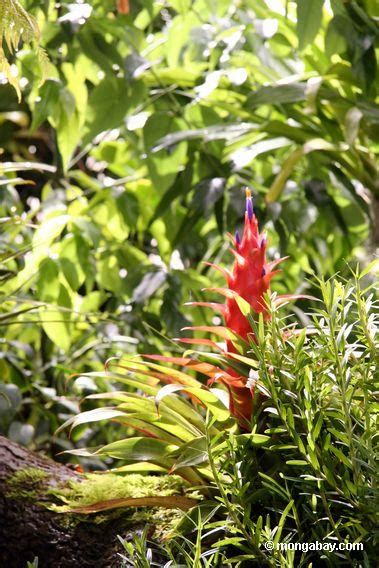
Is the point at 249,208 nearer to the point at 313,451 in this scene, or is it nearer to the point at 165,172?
the point at 313,451

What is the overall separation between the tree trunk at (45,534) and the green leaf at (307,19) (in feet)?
1.95

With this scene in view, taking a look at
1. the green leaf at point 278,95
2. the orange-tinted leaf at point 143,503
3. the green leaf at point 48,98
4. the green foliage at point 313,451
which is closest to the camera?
the green foliage at point 313,451

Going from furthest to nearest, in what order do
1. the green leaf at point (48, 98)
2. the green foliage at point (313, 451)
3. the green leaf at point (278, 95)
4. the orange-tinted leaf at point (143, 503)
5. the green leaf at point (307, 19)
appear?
1. the green leaf at point (278, 95)
2. the green leaf at point (48, 98)
3. the green leaf at point (307, 19)
4. the orange-tinted leaf at point (143, 503)
5. the green foliage at point (313, 451)

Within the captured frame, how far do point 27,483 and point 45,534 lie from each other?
54mm

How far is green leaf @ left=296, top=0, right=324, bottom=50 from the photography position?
0.91 meters

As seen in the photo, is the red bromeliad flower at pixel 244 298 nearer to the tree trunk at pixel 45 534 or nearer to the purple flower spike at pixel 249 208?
the purple flower spike at pixel 249 208

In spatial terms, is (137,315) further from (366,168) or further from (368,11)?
(368,11)

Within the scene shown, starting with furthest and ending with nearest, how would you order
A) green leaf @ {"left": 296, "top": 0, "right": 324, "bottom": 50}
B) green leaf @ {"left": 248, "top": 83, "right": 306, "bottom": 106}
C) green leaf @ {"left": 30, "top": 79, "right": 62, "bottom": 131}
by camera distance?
1. green leaf @ {"left": 248, "top": 83, "right": 306, "bottom": 106}
2. green leaf @ {"left": 30, "top": 79, "right": 62, "bottom": 131}
3. green leaf @ {"left": 296, "top": 0, "right": 324, "bottom": 50}

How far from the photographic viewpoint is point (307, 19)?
958 mm

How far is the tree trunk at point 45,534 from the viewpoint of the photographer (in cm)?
63

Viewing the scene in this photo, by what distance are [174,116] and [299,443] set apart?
100 centimetres

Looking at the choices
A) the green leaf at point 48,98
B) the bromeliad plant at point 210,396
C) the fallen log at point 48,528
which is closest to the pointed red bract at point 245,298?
the bromeliad plant at point 210,396

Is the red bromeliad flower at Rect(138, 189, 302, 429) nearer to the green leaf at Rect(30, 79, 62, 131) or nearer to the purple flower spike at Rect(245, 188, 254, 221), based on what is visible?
the purple flower spike at Rect(245, 188, 254, 221)

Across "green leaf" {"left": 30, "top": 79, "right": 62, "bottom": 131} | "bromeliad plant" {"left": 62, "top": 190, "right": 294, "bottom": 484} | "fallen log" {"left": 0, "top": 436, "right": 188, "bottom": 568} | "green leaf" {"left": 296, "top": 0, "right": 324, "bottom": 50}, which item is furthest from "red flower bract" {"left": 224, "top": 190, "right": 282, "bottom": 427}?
"green leaf" {"left": 30, "top": 79, "right": 62, "bottom": 131}
